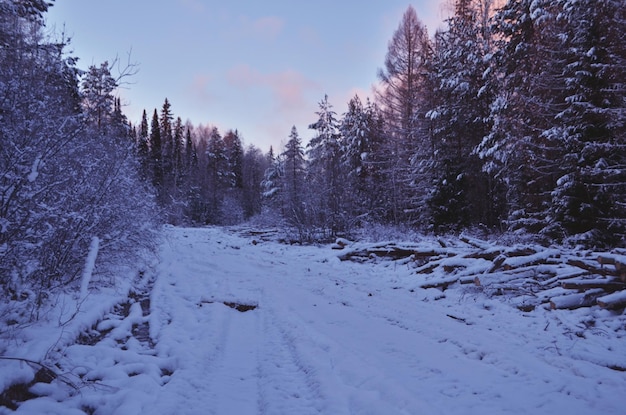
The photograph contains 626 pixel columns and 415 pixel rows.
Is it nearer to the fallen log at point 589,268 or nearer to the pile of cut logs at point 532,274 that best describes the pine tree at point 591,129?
the pile of cut logs at point 532,274

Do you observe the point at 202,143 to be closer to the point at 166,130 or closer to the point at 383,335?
the point at 166,130

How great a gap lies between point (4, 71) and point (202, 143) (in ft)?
239

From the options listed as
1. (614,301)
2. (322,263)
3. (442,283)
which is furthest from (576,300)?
(322,263)

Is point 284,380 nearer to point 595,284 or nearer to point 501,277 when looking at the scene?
point 595,284

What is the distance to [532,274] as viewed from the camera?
7.38 metres

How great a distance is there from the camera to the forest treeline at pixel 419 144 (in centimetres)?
467

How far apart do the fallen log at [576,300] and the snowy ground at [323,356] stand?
182mm

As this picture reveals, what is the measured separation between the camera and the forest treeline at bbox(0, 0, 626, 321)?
184 inches

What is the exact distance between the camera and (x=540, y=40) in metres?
14.1

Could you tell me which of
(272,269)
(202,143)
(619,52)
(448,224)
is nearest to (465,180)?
(448,224)

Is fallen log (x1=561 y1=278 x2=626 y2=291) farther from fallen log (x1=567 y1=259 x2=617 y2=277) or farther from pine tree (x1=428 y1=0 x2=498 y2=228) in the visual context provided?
pine tree (x1=428 y1=0 x2=498 y2=228)

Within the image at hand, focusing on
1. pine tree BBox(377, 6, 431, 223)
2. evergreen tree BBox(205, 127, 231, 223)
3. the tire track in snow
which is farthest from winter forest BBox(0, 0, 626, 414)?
evergreen tree BBox(205, 127, 231, 223)

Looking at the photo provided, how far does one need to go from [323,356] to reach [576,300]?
A: 14.3 feet

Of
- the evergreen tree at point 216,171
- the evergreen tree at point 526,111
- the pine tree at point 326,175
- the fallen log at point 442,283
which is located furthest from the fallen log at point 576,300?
the evergreen tree at point 216,171
